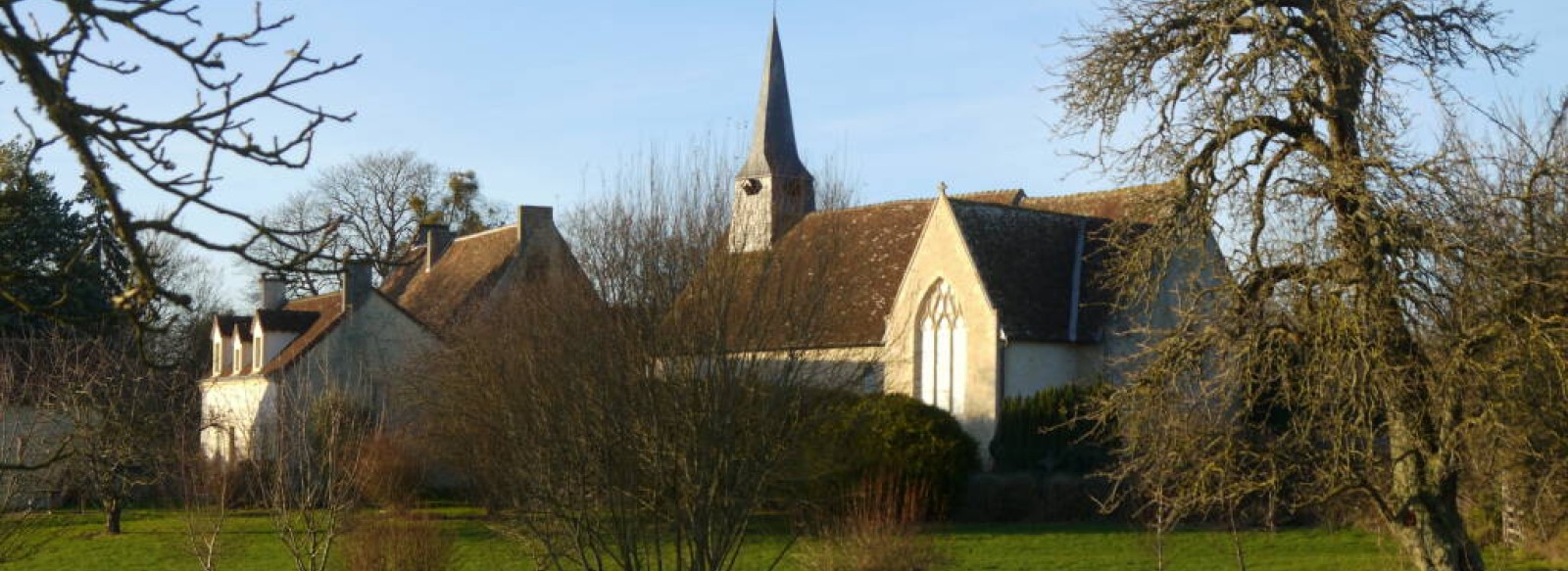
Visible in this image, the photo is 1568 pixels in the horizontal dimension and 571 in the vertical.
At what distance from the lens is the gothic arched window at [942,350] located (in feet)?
108

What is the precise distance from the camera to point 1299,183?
45.0 feet

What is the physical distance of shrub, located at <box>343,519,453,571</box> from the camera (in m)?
15.7

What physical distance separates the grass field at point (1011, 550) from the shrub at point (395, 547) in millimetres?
3758

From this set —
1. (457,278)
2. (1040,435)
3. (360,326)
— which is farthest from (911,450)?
(457,278)

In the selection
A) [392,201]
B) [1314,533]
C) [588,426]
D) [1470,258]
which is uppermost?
[392,201]

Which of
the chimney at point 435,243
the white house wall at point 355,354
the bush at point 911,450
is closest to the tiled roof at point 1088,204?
the bush at point 911,450

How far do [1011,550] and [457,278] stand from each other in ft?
82.5

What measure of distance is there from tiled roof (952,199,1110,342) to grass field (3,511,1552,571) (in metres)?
6.54

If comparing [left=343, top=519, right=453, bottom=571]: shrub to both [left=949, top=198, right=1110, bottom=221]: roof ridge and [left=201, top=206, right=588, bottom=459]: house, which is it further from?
[left=949, top=198, right=1110, bottom=221]: roof ridge

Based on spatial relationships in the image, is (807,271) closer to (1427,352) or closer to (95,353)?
(1427,352)

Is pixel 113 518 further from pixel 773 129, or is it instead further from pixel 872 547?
pixel 773 129

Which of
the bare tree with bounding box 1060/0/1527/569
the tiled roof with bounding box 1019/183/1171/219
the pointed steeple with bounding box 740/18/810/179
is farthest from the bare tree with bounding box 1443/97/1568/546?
the pointed steeple with bounding box 740/18/810/179

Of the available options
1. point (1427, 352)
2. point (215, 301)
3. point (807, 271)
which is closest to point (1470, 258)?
point (1427, 352)

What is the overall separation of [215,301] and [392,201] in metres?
9.52
